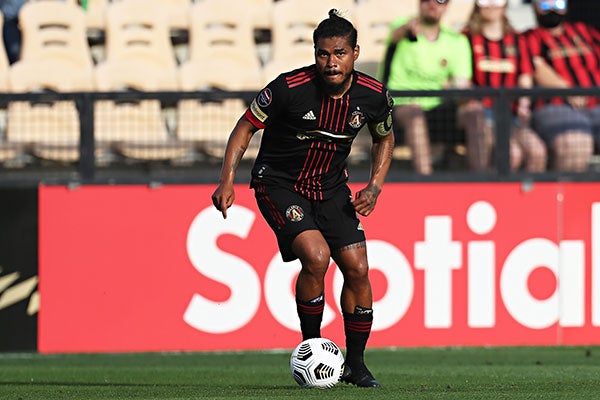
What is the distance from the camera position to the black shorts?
739 cm

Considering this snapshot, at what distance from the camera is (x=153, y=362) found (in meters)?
10.3

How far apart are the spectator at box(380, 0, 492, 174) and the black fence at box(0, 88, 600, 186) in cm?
11

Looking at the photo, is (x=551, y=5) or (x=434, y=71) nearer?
(x=434, y=71)

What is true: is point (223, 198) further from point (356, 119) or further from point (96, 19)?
point (96, 19)

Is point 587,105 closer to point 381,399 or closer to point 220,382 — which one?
point 220,382

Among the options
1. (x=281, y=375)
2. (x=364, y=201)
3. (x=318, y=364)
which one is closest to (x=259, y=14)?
(x=281, y=375)

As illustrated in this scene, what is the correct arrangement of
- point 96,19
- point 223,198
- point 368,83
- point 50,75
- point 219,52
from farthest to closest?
point 96,19, point 219,52, point 50,75, point 368,83, point 223,198

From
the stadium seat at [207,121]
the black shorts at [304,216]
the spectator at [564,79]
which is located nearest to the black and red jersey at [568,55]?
the spectator at [564,79]

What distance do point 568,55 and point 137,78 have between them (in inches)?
156

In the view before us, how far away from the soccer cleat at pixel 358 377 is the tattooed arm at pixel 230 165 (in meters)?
1.11

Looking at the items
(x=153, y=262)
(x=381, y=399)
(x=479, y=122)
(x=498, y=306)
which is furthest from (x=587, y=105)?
(x=381, y=399)

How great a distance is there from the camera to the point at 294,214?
740cm

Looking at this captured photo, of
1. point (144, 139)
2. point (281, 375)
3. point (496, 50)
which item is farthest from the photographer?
point (496, 50)

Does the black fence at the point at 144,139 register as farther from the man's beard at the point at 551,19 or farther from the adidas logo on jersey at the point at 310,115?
the adidas logo on jersey at the point at 310,115
